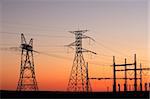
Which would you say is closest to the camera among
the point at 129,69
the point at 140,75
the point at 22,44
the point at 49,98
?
the point at 49,98

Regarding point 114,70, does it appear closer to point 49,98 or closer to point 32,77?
point 32,77

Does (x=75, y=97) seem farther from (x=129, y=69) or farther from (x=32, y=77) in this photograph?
(x=129, y=69)

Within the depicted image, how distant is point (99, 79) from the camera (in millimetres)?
44531

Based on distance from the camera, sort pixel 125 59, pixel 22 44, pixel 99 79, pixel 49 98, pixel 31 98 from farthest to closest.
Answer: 1. pixel 99 79
2. pixel 125 59
3. pixel 22 44
4. pixel 49 98
5. pixel 31 98

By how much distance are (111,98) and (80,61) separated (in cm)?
936

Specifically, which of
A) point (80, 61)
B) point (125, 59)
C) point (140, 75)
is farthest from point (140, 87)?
point (80, 61)

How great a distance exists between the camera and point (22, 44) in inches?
1380

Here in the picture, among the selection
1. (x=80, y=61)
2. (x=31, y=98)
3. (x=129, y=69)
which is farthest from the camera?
(x=129, y=69)

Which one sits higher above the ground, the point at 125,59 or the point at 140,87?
the point at 125,59

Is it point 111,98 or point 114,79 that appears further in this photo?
point 114,79

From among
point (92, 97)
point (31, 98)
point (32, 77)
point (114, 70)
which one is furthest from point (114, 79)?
point (31, 98)

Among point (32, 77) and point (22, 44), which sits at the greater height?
point (22, 44)

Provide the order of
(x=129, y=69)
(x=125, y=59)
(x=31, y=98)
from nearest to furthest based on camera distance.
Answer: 1. (x=31, y=98)
2. (x=129, y=69)
3. (x=125, y=59)

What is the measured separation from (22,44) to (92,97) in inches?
475
